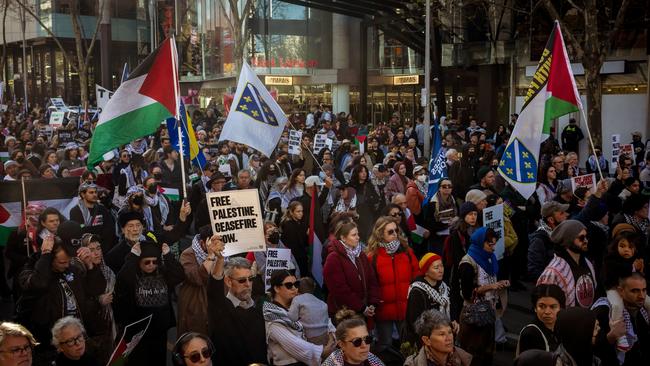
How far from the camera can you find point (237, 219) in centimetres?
646

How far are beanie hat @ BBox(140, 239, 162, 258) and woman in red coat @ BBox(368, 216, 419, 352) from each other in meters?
2.18

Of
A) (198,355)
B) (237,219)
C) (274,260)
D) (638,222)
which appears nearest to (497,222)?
(638,222)

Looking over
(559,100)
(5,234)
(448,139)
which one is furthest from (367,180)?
(448,139)

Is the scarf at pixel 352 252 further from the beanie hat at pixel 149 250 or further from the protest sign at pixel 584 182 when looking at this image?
the protest sign at pixel 584 182

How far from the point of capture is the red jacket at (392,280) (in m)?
7.28

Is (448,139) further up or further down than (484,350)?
further up

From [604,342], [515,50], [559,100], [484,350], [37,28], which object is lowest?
[484,350]

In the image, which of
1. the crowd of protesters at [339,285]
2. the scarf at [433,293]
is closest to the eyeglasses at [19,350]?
the crowd of protesters at [339,285]

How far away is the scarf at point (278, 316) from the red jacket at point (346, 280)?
4.60 feet

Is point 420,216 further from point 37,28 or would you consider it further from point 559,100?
point 37,28

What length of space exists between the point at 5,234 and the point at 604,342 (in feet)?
19.9

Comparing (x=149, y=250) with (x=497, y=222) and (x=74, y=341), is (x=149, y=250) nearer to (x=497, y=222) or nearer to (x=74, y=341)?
(x=74, y=341)

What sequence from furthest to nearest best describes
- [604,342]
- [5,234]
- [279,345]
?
[5,234] → [279,345] → [604,342]

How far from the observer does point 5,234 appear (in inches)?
317
